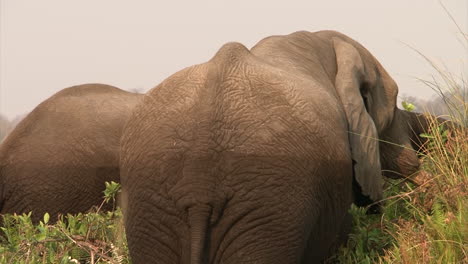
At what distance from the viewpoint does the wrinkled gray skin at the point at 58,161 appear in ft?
19.6

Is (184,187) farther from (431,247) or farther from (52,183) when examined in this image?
(52,183)

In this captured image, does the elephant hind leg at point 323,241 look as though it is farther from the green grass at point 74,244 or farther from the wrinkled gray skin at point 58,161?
the wrinkled gray skin at point 58,161

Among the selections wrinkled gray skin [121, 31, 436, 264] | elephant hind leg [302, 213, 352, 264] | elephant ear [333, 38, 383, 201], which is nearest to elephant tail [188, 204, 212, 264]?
wrinkled gray skin [121, 31, 436, 264]

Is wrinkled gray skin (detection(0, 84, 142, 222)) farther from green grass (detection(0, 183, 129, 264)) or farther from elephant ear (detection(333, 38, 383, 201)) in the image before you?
elephant ear (detection(333, 38, 383, 201))

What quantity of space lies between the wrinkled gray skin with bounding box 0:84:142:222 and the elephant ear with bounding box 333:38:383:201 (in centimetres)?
224

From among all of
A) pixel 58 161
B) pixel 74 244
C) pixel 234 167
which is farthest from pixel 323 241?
pixel 58 161

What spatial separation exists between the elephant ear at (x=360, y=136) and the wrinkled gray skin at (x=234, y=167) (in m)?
0.35

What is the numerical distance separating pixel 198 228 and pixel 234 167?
1.02ft

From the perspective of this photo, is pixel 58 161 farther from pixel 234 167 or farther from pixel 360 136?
A: pixel 234 167

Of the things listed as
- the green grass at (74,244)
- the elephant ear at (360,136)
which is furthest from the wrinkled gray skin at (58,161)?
the elephant ear at (360,136)

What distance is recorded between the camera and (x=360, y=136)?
4.25 meters

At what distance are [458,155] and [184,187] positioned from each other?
205cm

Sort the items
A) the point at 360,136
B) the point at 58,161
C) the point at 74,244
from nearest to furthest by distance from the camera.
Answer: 1. the point at 360,136
2. the point at 74,244
3. the point at 58,161

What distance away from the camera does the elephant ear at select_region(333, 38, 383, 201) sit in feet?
13.8
